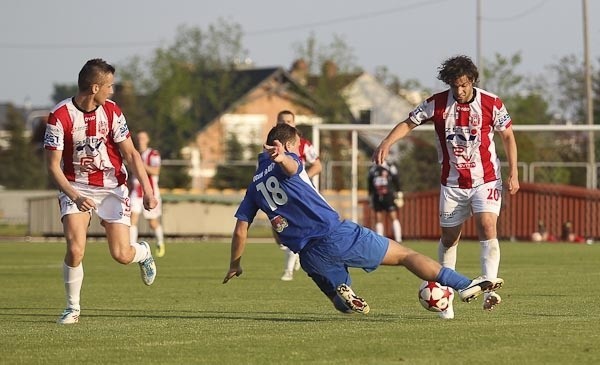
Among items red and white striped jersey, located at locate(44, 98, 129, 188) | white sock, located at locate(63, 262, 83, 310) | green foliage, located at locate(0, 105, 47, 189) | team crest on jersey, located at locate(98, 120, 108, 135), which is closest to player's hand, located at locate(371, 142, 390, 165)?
red and white striped jersey, located at locate(44, 98, 129, 188)

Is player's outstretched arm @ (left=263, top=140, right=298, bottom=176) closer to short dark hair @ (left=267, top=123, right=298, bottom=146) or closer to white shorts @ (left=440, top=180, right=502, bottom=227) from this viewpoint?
short dark hair @ (left=267, top=123, right=298, bottom=146)

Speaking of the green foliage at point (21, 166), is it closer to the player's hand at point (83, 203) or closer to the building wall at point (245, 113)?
the building wall at point (245, 113)

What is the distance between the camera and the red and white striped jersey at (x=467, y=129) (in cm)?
1130

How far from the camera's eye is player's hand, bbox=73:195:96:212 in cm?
1062

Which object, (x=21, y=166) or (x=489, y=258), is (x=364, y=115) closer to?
(x=21, y=166)

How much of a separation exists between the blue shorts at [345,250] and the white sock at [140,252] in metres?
2.15

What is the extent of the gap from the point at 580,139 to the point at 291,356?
3370 centimetres

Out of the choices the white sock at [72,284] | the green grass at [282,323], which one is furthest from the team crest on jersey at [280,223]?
the white sock at [72,284]

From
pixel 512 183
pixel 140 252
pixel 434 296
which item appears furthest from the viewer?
pixel 140 252

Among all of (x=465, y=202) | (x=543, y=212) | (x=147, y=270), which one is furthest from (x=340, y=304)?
(x=543, y=212)

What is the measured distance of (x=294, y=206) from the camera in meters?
9.94

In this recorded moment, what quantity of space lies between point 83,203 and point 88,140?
0.63 metres

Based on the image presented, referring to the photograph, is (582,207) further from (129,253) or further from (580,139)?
(129,253)

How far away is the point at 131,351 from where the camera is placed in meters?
8.69
